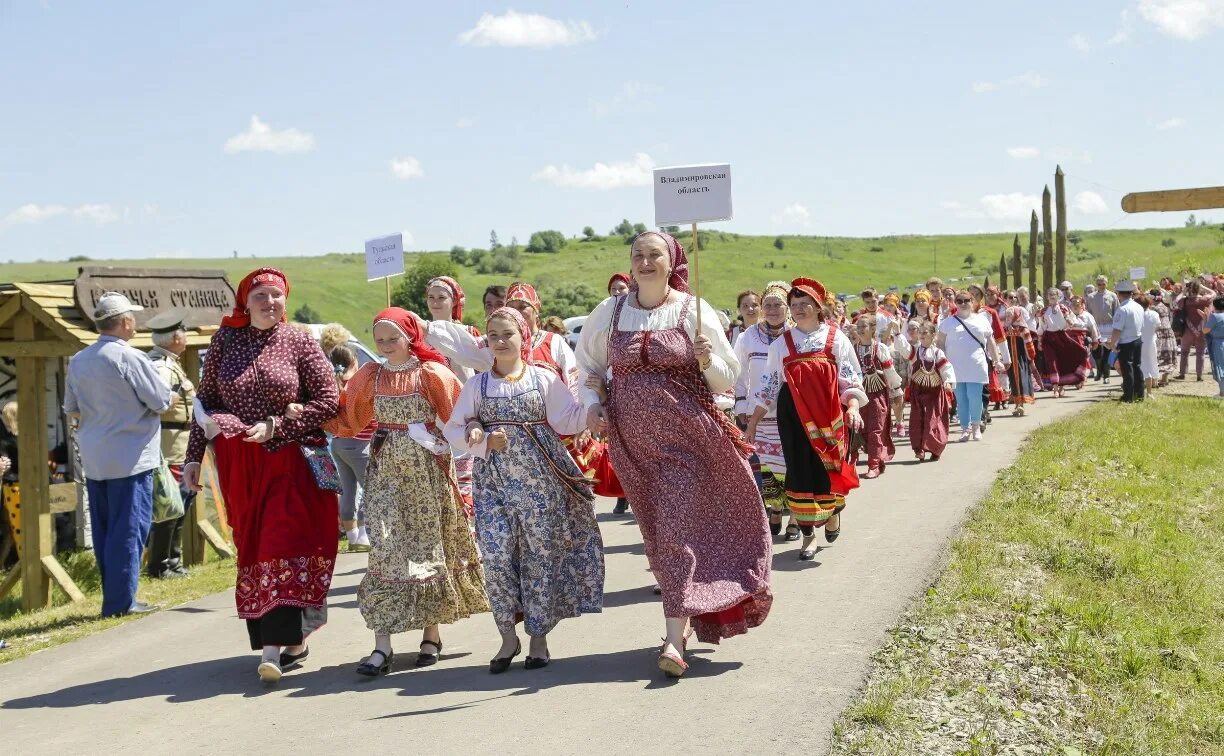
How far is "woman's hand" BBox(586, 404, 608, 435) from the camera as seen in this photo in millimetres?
6438

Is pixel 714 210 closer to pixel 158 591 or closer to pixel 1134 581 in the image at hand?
pixel 1134 581

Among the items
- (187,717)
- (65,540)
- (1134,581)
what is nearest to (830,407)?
(1134,581)

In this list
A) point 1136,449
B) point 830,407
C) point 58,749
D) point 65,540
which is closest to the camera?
point 58,749

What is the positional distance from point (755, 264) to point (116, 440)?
10633cm

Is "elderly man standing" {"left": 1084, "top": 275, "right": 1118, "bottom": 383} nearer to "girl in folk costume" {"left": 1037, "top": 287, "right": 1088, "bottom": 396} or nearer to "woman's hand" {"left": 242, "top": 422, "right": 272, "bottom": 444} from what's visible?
"girl in folk costume" {"left": 1037, "top": 287, "right": 1088, "bottom": 396}

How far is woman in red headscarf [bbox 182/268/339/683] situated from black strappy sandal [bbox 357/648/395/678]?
419 mm

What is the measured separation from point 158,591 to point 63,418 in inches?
138

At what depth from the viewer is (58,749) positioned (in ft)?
18.8

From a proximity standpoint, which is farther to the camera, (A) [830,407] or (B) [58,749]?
(A) [830,407]

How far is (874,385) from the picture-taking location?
42.8 ft

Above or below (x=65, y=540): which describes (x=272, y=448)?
above

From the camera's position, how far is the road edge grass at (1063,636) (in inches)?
212

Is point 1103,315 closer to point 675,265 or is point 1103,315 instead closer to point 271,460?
point 675,265

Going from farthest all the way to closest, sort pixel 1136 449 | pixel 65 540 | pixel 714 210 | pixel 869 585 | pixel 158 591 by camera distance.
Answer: pixel 1136 449
pixel 65 540
pixel 158 591
pixel 869 585
pixel 714 210
